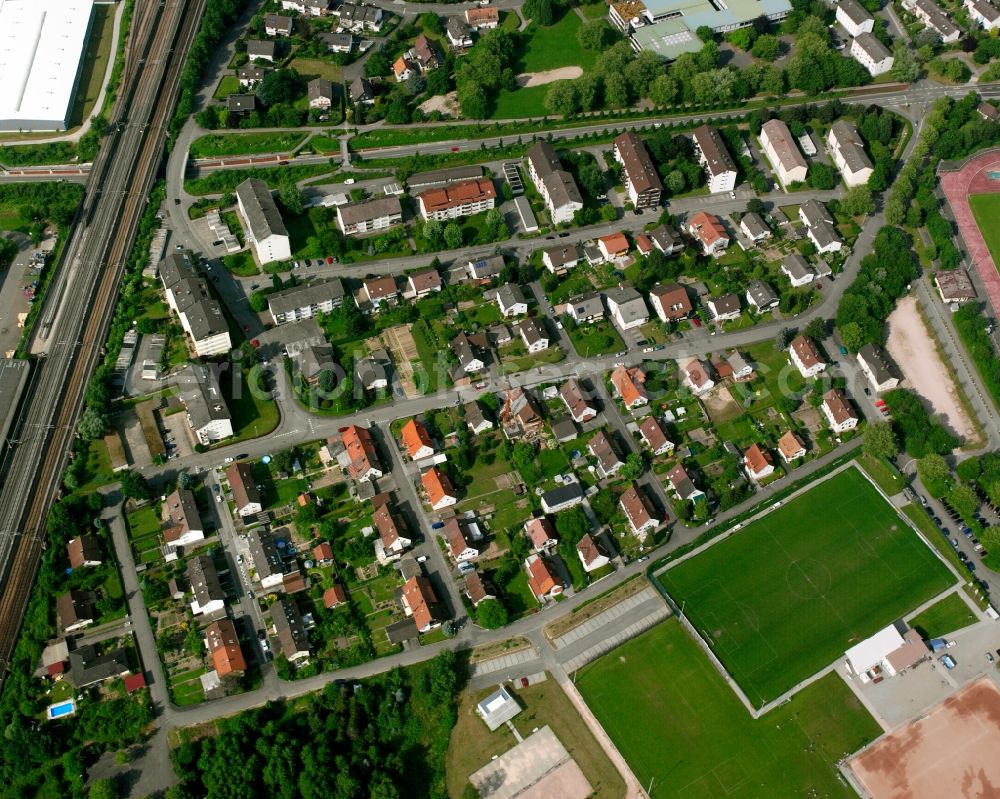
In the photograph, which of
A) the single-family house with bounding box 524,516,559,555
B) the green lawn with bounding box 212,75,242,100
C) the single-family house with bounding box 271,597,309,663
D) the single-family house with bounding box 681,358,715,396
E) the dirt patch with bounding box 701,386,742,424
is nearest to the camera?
the single-family house with bounding box 271,597,309,663

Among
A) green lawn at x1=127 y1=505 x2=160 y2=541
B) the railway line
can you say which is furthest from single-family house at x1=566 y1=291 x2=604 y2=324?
the railway line

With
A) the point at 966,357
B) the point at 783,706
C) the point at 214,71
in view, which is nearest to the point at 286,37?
the point at 214,71

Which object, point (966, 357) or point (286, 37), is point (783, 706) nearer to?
point (966, 357)

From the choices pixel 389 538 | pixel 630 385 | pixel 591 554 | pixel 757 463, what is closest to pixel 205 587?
pixel 389 538

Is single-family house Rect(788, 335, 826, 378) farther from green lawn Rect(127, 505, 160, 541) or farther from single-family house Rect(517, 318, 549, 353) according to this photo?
green lawn Rect(127, 505, 160, 541)

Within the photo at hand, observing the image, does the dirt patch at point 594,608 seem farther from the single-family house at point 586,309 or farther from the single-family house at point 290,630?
the single-family house at point 586,309

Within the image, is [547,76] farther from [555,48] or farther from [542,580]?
[542,580]
